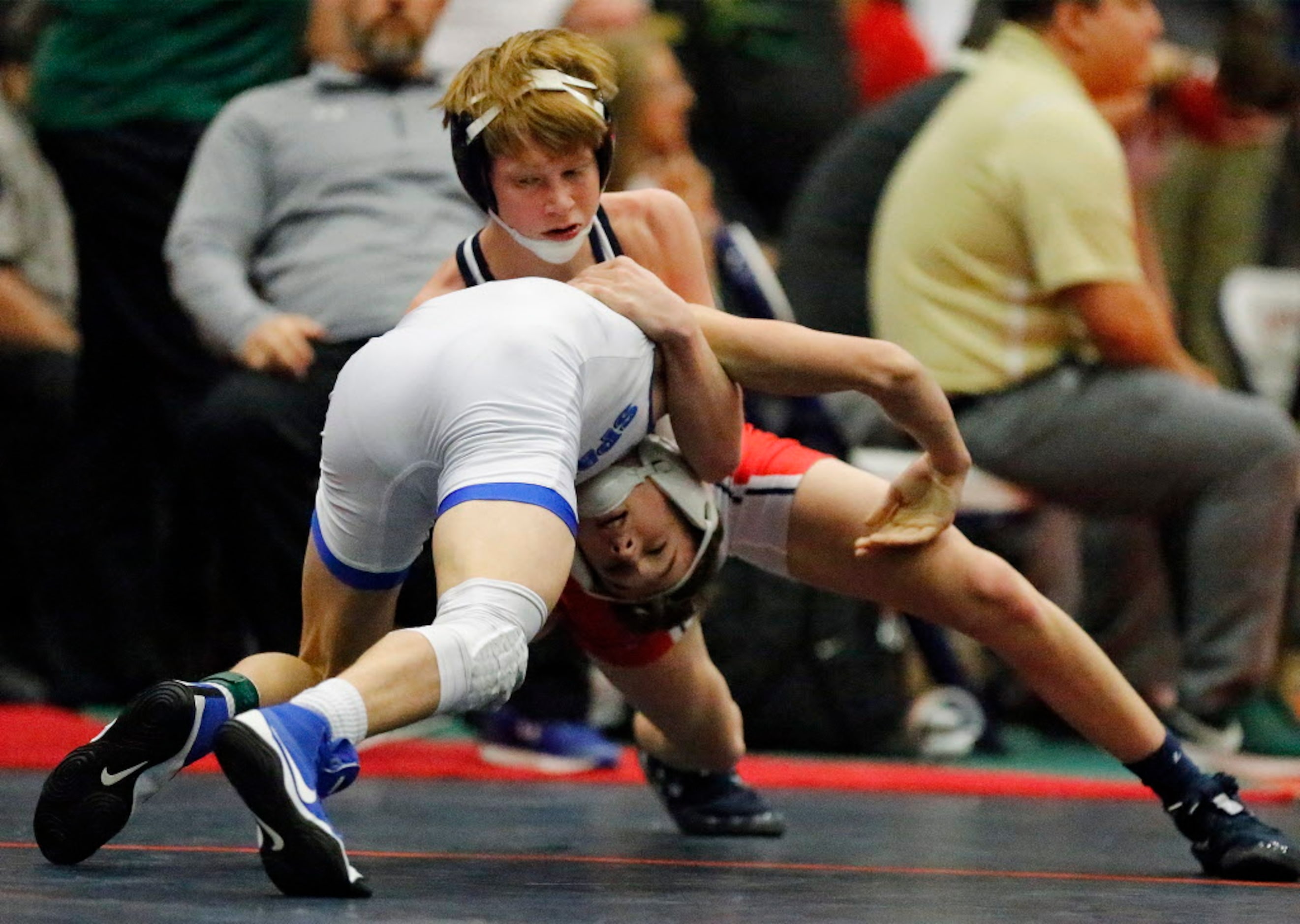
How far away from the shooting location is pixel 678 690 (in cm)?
328

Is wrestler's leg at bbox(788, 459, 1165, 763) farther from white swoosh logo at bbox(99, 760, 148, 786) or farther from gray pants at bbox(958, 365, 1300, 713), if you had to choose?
gray pants at bbox(958, 365, 1300, 713)

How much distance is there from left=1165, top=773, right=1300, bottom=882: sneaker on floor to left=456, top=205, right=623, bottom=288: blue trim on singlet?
3.65 feet

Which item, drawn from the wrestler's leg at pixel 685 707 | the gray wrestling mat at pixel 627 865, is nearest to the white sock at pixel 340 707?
the gray wrestling mat at pixel 627 865

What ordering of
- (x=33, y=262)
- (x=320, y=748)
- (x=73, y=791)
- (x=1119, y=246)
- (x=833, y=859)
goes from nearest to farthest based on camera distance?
(x=320, y=748) → (x=73, y=791) → (x=833, y=859) → (x=1119, y=246) → (x=33, y=262)

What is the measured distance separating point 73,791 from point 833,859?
1.13 meters

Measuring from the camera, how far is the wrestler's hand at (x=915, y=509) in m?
2.98

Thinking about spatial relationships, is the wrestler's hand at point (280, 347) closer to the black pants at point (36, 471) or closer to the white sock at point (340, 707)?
the black pants at point (36, 471)

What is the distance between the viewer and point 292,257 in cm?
463

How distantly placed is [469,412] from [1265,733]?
9.85 ft

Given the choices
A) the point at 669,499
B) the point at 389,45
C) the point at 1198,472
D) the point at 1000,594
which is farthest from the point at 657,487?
the point at 1198,472

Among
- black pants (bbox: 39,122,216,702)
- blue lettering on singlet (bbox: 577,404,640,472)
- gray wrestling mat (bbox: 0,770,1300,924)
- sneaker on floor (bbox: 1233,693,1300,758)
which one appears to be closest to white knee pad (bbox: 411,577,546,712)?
gray wrestling mat (bbox: 0,770,1300,924)

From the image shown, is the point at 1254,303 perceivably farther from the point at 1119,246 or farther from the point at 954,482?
the point at 954,482

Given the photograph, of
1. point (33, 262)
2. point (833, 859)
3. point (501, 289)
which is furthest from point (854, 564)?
point (33, 262)

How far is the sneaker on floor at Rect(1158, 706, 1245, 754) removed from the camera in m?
4.73
